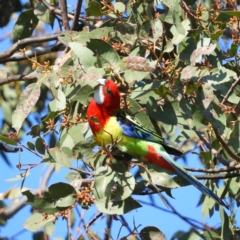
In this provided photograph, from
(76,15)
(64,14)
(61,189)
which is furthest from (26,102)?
(64,14)

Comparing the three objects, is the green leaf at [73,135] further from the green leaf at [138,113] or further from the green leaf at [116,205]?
the green leaf at [116,205]

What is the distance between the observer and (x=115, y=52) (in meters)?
2.97

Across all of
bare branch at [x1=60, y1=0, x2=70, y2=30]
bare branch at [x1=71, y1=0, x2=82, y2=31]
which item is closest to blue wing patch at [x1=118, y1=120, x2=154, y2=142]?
bare branch at [x1=71, y1=0, x2=82, y2=31]

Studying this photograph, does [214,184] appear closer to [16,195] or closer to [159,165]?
[159,165]

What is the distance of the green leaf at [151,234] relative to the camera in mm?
2959

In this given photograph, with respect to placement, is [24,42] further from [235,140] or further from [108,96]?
[235,140]

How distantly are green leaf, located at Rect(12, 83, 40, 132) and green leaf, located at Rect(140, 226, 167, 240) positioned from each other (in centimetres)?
77

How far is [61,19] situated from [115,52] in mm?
1298

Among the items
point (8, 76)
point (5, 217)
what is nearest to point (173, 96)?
point (8, 76)

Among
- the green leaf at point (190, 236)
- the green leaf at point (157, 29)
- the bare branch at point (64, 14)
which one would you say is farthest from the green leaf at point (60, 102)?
the bare branch at point (64, 14)

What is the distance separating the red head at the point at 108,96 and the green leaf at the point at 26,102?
0.29 metres

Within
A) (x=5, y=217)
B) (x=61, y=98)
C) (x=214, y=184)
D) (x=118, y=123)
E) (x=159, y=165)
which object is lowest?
(x=5, y=217)

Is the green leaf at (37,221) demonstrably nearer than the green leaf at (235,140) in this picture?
Yes

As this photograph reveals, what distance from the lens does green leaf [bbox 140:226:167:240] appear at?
2959 mm
